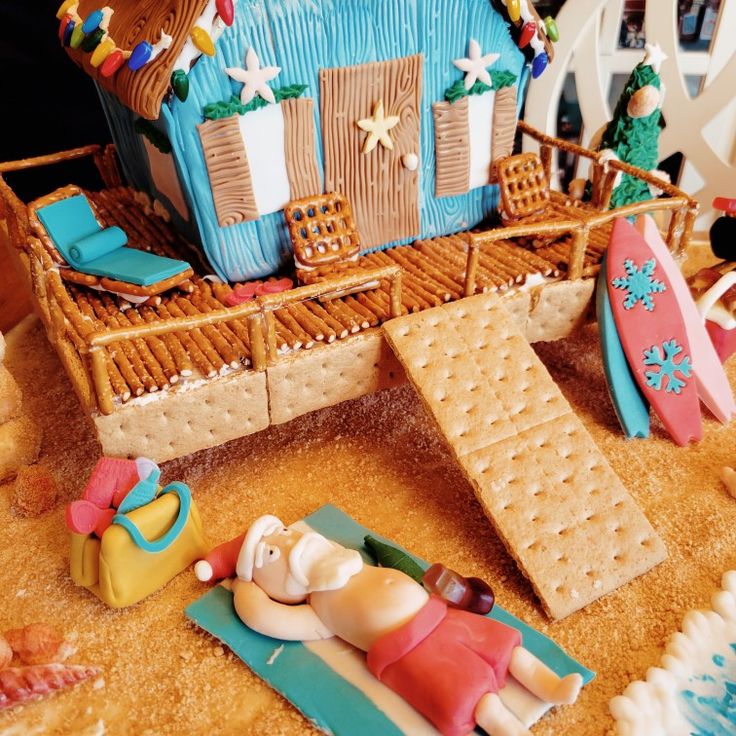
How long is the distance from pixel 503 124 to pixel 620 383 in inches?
53.2

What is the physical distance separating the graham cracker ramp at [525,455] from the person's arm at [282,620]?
2.39ft

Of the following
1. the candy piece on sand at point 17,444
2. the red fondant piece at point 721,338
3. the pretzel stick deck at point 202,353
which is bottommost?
the red fondant piece at point 721,338

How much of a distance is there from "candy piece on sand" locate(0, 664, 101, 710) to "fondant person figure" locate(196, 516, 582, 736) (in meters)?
0.49

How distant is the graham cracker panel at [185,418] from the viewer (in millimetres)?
2693

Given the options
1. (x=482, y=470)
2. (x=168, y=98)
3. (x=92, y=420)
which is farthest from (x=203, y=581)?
(x=168, y=98)

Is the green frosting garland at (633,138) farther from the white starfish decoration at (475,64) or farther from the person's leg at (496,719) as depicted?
the person's leg at (496,719)

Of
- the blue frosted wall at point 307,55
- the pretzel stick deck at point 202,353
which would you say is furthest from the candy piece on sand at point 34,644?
the blue frosted wall at point 307,55

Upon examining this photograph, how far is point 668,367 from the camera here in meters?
3.36

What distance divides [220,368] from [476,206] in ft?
5.63

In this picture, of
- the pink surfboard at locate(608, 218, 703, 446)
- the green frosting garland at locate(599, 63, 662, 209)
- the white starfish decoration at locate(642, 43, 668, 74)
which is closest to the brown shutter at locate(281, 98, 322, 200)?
the pink surfboard at locate(608, 218, 703, 446)

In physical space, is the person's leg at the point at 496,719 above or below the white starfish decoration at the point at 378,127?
below

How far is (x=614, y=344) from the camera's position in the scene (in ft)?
11.0

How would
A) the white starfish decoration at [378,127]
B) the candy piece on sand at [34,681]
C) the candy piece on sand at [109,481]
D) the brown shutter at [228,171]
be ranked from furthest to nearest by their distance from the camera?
the white starfish decoration at [378,127], the brown shutter at [228,171], the candy piece on sand at [109,481], the candy piece on sand at [34,681]

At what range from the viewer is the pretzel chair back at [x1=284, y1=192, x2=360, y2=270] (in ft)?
10.9
